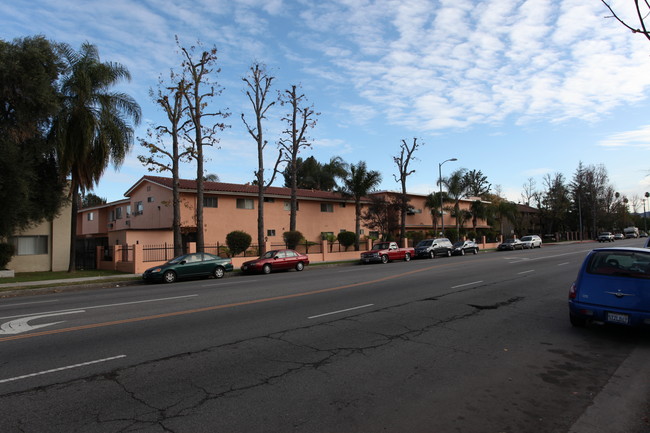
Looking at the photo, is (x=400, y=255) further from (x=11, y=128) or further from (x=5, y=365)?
(x=5, y=365)

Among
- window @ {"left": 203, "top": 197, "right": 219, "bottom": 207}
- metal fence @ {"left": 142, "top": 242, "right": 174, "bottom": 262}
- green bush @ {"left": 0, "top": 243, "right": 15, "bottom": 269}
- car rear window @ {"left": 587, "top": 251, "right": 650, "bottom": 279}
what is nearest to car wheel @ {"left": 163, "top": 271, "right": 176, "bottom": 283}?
metal fence @ {"left": 142, "top": 242, "right": 174, "bottom": 262}

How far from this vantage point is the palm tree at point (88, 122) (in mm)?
22797

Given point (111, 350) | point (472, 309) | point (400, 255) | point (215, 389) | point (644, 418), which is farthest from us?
point (400, 255)

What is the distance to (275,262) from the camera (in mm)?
24125

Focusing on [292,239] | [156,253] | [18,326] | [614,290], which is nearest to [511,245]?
[292,239]

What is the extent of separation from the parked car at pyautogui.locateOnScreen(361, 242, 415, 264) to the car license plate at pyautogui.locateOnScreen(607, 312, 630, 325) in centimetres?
2392

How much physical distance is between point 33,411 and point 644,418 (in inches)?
252

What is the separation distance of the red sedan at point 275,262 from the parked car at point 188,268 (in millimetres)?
1316

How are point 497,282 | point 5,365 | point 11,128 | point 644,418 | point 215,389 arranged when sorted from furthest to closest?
point 11,128 < point 497,282 < point 5,365 < point 215,389 < point 644,418

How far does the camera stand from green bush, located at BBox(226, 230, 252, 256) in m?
29.2

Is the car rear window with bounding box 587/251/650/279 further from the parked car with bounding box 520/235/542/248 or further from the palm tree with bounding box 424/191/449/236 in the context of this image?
the parked car with bounding box 520/235/542/248

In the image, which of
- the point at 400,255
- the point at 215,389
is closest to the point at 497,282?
the point at 215,389

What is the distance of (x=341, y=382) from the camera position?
519cm

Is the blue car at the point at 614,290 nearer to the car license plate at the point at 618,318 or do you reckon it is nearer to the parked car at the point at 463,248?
the car license plate at the point at 618,318
